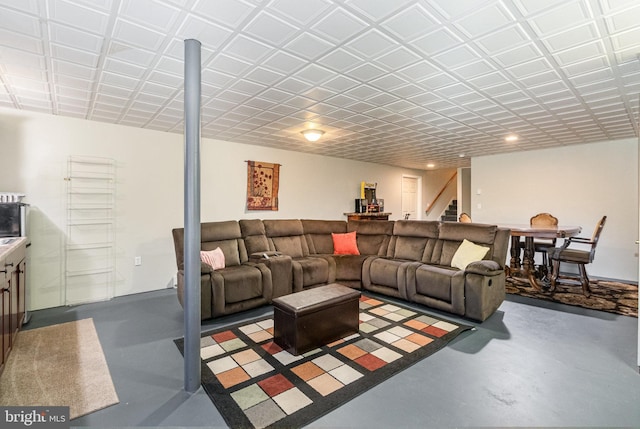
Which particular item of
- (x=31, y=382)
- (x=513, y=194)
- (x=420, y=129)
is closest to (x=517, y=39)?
(x=420, y=129)

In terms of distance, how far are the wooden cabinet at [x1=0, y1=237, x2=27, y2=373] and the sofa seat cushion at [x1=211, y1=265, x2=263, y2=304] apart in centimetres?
157

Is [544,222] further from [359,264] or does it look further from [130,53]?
[130,53]

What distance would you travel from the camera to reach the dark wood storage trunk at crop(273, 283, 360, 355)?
8.23 feet

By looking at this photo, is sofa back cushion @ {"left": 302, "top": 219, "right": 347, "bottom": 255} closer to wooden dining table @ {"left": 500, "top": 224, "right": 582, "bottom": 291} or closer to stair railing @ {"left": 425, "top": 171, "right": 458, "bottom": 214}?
wooden dining table @ {"left": 500, "top": 224, "right": 582, "bottom": 291}

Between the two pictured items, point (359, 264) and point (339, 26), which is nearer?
point (339, 26)

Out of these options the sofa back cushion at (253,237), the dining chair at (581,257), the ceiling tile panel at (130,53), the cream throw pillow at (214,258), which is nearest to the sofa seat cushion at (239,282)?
the cream throw pillow at (214,258)

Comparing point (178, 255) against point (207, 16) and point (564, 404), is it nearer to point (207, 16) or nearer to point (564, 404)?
point (207, 16)

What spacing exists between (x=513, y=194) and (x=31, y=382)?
7.64 meters

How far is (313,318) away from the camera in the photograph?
8.48 ft

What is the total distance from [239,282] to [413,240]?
2634mm

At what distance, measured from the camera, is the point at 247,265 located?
3863 millimetres

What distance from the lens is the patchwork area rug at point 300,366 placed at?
185 cm

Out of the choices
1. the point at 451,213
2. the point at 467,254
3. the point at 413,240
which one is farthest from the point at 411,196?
the point at 467,254

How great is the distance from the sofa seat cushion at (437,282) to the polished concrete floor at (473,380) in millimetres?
514
